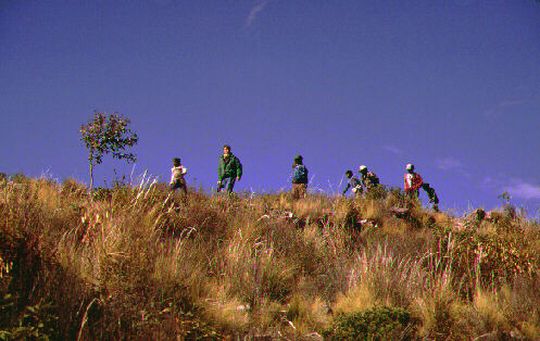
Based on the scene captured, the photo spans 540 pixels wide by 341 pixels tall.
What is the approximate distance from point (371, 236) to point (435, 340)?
198 inches

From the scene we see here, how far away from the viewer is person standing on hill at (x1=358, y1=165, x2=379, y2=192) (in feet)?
52.7

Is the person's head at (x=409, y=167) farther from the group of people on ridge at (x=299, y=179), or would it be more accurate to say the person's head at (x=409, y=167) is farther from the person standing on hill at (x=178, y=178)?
the person standing on hill at (x=178, y=178)

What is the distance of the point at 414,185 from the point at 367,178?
172cm

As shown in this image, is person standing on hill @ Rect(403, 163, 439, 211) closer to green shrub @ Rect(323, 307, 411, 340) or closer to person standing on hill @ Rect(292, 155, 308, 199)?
person standing on hill @ Rect(292, 155, 308, 199)

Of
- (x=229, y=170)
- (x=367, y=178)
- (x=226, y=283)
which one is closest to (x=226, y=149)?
(x=229, y=170)

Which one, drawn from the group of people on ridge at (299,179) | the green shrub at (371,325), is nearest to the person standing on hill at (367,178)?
the group of people on ridge at (299,179)

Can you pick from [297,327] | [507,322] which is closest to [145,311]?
[297,327]

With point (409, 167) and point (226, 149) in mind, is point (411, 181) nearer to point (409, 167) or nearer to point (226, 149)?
point (409, 167)

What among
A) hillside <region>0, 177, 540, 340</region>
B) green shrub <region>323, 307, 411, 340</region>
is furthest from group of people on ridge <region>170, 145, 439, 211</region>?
green shrub <region>323, 307, 411, 340</region>

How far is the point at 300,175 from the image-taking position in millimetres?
15016

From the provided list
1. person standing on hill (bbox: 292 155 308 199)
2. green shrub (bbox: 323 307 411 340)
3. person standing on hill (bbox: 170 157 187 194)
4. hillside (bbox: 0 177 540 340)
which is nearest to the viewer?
hillside (bbox: 0 177 540 340)

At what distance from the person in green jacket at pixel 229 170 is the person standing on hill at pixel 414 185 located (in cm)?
618

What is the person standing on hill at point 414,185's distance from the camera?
1572 centimetres

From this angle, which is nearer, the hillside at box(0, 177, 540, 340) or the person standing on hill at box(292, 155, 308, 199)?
the hillside at box(0, 177, 540, 340)
